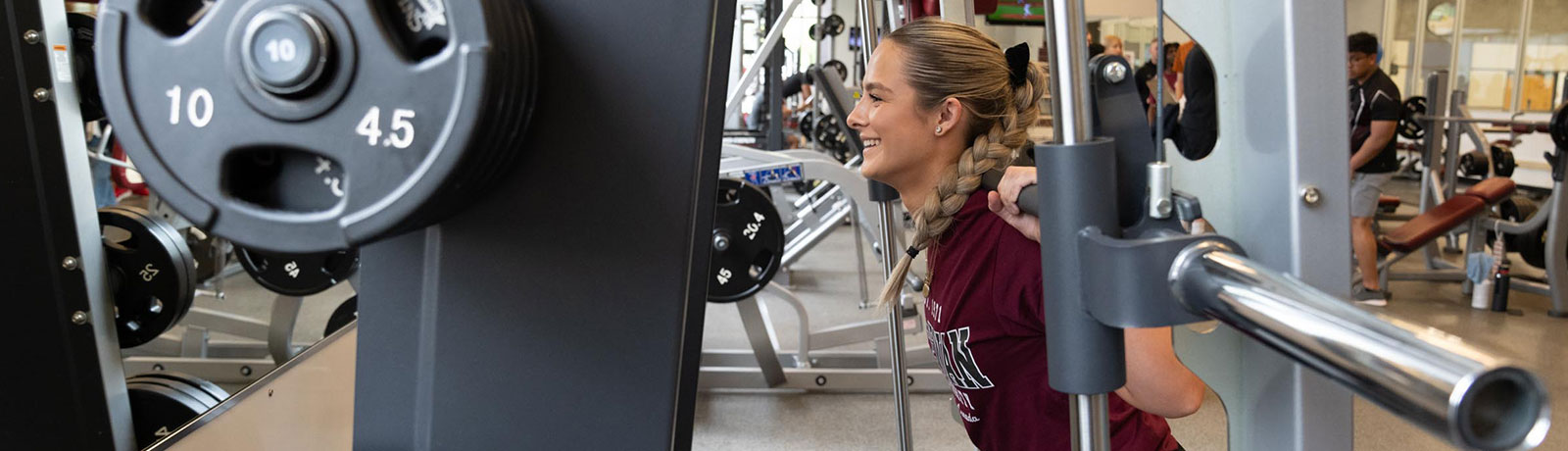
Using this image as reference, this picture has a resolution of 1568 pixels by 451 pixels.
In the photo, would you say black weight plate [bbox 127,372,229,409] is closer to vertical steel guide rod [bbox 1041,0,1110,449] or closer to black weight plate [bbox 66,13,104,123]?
black weight plate [bbox 66,13,104,123]

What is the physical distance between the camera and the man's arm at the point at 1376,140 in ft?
16.4

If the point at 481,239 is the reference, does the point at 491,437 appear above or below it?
below

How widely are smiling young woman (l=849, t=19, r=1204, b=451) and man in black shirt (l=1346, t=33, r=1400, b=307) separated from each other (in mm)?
4049

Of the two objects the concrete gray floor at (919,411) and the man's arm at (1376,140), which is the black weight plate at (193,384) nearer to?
the concrete gray floor at (919,411)

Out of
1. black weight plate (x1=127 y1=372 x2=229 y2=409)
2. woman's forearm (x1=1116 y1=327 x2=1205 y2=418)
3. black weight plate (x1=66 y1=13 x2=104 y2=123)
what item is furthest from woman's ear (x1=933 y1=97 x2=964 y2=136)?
black weight plate (x1=127 y1=372 x2=229 y2=409)

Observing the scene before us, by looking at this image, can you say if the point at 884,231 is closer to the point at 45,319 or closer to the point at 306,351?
the point at 306,351

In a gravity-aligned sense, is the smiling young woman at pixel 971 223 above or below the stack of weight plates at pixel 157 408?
above

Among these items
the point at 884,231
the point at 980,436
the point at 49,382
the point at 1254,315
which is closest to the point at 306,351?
the point at 49,382

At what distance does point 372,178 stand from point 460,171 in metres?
0.04

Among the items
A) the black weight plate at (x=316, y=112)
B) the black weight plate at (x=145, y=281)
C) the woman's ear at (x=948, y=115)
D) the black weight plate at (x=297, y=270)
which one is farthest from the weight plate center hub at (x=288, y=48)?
the black weight plate at (x=297, y=270)

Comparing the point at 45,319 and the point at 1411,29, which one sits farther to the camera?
the point at 1411,29

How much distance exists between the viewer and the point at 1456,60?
10547mm

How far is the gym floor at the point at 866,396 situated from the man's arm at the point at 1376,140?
724 mm

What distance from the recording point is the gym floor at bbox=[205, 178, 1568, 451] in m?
3.37
